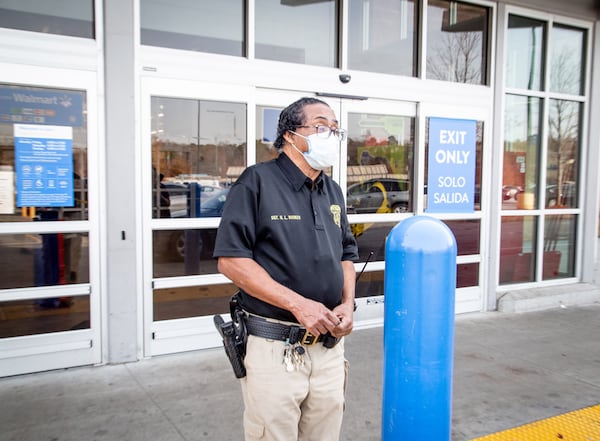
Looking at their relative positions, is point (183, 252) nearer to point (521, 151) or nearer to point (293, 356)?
point (293, 356)

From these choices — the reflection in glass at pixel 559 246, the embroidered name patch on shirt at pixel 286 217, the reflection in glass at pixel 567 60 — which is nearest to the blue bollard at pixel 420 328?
the embroidered name patch on shirt at pixel 286 217

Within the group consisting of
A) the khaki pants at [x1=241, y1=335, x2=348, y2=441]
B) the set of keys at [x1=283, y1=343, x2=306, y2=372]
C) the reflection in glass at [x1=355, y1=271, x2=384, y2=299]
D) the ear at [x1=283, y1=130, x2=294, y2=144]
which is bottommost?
the reflection in glass at [x1=355, y1=271, x2=384, y2=299]

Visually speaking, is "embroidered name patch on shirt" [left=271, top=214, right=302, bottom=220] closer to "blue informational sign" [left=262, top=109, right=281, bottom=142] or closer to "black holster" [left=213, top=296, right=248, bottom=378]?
"black holster" [left=213, top=296, right=248, bottom=378]

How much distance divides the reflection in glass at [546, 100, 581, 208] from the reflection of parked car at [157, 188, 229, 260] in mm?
4858

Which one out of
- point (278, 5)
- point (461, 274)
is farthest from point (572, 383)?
point (278, 5)

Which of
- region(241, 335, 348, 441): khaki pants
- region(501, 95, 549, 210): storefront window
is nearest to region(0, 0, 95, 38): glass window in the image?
region(241, 335, 348, 441): khaki pants

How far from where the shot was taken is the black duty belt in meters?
2.15

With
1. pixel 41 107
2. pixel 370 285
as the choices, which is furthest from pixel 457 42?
pixel 41 107

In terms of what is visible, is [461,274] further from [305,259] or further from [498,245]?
[305,259]

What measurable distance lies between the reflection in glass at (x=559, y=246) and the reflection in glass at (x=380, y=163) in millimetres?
2584

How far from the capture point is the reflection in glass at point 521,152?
683 cm

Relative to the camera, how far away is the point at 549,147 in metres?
7.16

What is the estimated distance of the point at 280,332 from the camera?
2156mm

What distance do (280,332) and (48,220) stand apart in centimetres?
298
